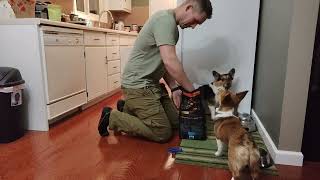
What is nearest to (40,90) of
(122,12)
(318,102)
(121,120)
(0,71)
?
(0,71)

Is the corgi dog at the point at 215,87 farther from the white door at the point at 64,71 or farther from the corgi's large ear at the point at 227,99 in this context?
the white door at the point at 64,71

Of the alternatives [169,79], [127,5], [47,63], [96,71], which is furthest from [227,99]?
[127,5]

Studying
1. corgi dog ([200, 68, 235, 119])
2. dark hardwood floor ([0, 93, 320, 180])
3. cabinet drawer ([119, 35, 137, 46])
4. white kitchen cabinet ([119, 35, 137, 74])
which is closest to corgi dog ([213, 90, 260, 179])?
dark hardwood floor ([0, 93, 320, 180])

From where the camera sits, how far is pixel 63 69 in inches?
87.7

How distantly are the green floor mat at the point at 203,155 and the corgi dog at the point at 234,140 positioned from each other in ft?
0.21

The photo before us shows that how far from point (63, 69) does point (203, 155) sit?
→ 1.41 m

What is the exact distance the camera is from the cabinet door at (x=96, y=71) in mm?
2738

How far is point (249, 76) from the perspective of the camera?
2.28 metres

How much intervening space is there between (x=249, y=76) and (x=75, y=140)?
1.56m

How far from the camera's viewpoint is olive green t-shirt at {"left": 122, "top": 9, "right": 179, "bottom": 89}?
1.70 m

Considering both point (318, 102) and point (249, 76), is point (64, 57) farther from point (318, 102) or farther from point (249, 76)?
point (318, 102)

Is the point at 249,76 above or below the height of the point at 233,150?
above

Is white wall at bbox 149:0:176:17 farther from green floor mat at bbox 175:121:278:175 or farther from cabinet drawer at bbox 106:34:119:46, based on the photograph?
green floor mat at bbox 175:121:278:175

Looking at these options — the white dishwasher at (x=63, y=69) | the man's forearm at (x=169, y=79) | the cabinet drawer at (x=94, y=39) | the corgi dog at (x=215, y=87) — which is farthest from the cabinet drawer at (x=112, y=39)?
the corgi dog at (x=215, y=87)
